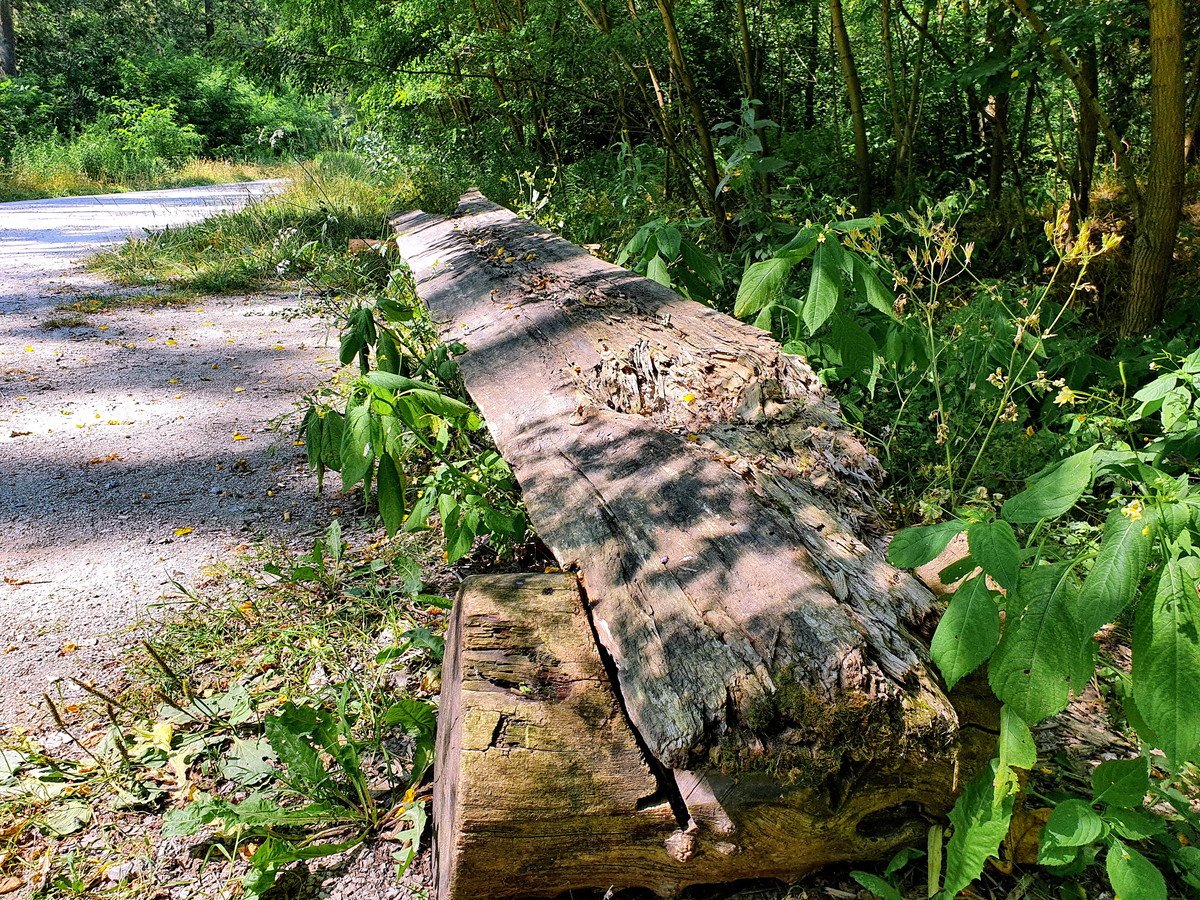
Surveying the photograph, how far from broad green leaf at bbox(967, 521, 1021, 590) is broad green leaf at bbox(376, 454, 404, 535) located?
1260mm

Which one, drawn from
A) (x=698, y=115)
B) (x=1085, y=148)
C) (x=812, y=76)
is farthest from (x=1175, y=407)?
(x=812, y=76)

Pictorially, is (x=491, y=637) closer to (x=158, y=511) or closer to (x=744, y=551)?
(x=744, y=551)

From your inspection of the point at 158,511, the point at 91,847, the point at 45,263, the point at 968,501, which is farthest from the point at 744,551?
the point at 45,263

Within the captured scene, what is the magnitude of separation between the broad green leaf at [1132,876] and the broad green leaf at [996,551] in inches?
16.9

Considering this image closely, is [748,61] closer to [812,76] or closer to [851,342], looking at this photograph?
[812,76]

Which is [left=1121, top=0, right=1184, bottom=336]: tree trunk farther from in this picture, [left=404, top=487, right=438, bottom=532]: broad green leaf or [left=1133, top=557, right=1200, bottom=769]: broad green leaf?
[left=404, top=487, right=438, bottom=532]: broad green leaf

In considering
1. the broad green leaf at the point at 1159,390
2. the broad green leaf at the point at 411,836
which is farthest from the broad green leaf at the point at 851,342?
the broad green leaf at the point at 411,836

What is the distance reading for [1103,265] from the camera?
4.30 m

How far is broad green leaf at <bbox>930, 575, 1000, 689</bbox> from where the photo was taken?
122cm

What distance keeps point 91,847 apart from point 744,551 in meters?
1.49

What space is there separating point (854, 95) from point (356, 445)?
12.8ft

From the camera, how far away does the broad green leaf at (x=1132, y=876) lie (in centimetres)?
119

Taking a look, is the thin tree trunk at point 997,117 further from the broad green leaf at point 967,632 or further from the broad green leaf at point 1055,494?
the broad green leaf at point 967,632

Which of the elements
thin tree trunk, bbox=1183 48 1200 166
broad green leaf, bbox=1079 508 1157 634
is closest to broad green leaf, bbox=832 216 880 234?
broad green leaf, bbox=1079 508 1157 634
